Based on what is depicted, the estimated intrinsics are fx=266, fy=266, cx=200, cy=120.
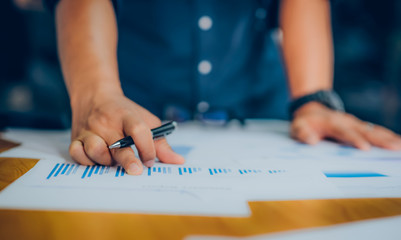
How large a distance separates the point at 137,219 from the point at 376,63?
191 centimetres

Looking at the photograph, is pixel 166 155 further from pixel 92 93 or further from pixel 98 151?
pixel 92 93

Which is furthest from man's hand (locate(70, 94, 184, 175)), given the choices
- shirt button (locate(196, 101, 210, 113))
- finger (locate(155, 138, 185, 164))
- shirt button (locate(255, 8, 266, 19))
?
shirt button (locate(255, 8, 266, 19))

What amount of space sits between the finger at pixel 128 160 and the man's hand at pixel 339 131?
1.22 feet

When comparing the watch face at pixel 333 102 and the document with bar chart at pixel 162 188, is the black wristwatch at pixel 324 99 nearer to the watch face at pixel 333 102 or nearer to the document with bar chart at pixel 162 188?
the watch face at pixel 333 102

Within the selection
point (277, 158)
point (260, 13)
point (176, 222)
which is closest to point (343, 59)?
point (260, 13)

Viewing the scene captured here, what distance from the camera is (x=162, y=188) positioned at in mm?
277

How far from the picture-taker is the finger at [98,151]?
1.12 feet

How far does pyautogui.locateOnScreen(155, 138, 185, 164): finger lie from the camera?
37 cm

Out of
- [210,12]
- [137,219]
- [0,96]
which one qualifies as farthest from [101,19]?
[0,96]

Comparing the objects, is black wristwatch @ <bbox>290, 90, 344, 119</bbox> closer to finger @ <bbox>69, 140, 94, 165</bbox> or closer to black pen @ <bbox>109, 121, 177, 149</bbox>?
black pen @ <bbox>109, 121, 177, 149</bbox>

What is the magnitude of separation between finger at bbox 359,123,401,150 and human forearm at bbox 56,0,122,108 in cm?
51

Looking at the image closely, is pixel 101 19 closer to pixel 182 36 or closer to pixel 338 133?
pixel 182 36

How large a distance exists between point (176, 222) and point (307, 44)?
66cm

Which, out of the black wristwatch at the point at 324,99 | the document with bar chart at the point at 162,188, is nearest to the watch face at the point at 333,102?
the black wristwatch at the point at 324,99
